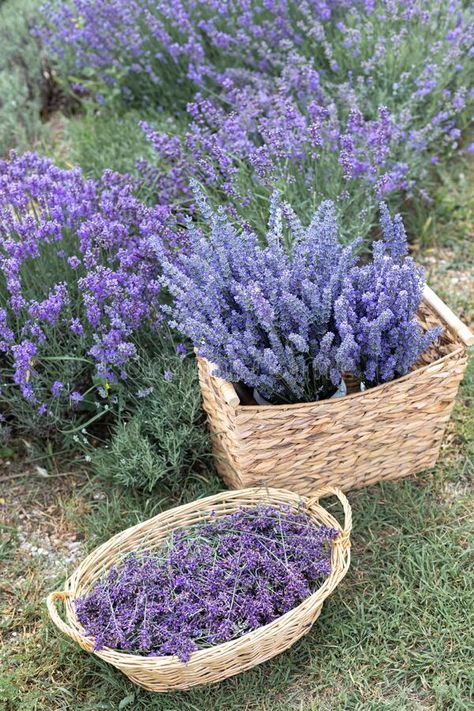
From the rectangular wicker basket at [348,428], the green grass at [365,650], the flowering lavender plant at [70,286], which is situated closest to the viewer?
the green grass at [365,650]

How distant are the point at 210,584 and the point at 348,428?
564 millimetres

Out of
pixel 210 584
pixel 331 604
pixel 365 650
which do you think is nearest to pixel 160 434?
pixel 210 584

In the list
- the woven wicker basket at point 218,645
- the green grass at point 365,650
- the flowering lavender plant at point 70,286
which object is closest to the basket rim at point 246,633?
the woven wicker basket at point 218,645

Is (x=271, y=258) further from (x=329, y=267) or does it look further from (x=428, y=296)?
(x=428, y=296)

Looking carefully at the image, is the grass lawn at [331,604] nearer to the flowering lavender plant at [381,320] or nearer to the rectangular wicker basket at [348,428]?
the rectangular wicker basket at [348,428]

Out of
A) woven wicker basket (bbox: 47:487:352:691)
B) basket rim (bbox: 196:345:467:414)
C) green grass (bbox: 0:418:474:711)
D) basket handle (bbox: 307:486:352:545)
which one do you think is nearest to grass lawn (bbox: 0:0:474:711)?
green grass (bbox: 0:418:474:711)

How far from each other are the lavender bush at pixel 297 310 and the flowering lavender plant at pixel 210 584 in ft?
1.23

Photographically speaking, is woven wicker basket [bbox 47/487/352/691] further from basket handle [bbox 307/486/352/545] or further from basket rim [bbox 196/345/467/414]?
basket rim [bbox 196/345/467/414]

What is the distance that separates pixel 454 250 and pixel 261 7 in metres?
1.50

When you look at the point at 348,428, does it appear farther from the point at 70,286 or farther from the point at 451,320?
the point at 70,286

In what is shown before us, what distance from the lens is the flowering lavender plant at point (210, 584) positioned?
1872 millimetres

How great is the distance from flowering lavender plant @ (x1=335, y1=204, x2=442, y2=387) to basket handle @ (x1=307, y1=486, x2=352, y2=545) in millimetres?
321

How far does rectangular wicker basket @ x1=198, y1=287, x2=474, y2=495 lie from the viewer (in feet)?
6.82

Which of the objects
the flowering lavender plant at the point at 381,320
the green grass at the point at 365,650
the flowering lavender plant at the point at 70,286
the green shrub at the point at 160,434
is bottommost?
the green grass at the point at 365,650
